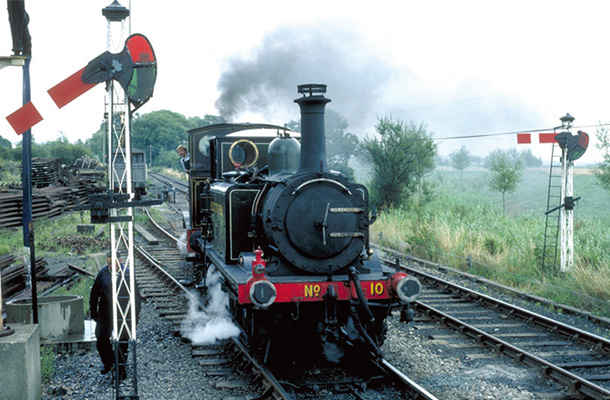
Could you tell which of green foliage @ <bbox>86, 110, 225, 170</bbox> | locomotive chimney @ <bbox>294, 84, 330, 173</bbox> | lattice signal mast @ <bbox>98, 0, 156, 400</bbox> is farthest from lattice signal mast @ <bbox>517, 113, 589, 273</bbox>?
green foliage @ <bbox>86, 110, 225, 170</bbox>

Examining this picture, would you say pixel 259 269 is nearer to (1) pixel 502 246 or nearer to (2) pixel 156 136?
(1) pixel 502 246

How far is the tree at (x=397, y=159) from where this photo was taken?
65.5 feet

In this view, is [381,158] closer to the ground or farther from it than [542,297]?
farther from it

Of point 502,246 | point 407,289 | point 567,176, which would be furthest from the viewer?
point 502,246

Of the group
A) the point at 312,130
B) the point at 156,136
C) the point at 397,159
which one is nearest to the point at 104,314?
the point at 312,130

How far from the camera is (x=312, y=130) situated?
20.4ft

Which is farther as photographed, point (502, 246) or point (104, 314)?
point (502, 246)

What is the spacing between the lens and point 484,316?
8711 mm

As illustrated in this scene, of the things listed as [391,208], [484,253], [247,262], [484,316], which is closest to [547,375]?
[484,316]

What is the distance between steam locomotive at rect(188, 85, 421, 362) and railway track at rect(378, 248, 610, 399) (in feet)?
5.59

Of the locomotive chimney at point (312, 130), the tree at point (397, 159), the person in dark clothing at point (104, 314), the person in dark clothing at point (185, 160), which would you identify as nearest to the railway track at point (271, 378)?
the person in dark clothing at point (104, 314)

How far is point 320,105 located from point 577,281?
6399 mm

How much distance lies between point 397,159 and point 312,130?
46.1ft

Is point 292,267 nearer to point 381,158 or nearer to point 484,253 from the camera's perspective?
point 484,253
